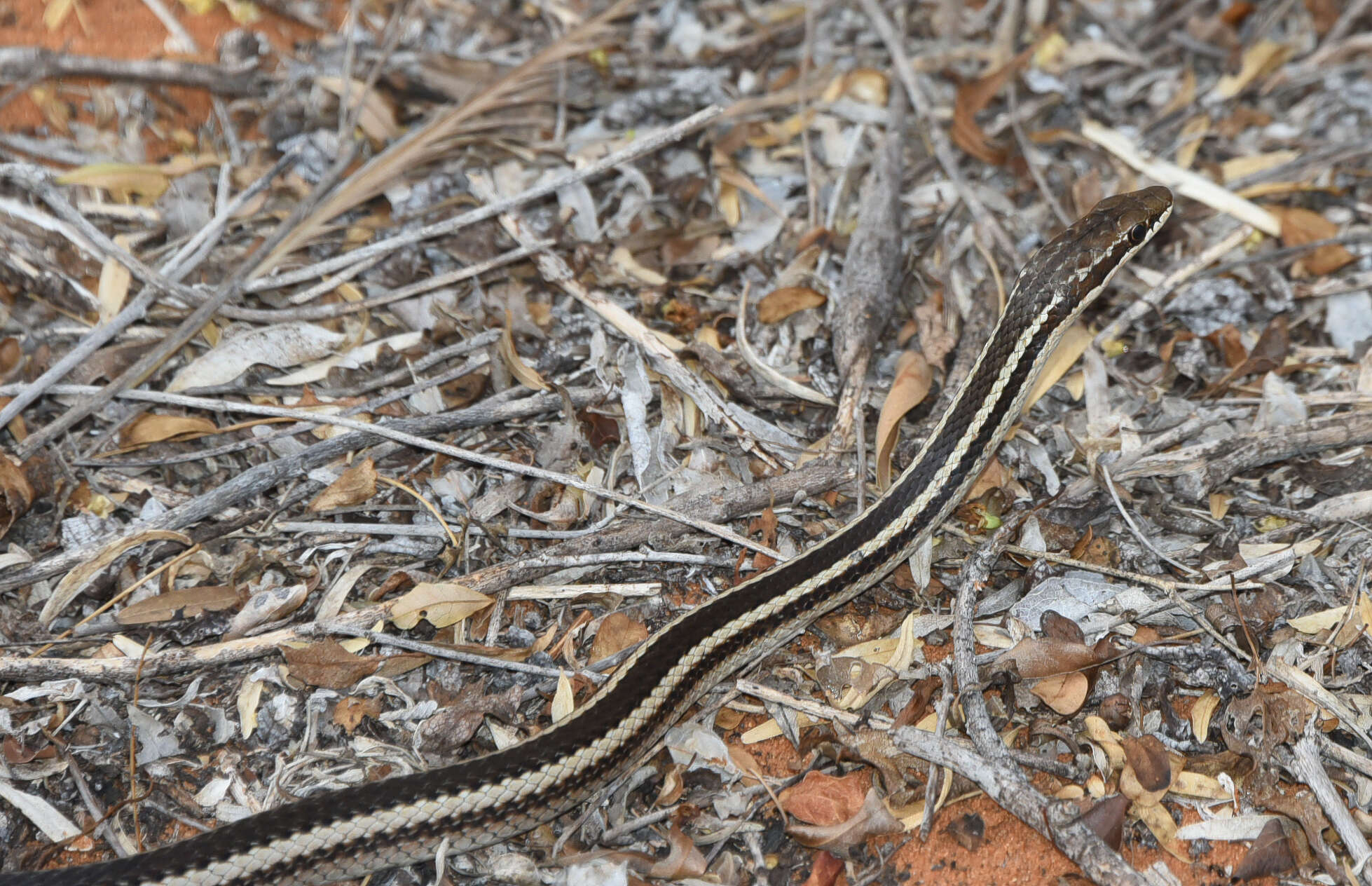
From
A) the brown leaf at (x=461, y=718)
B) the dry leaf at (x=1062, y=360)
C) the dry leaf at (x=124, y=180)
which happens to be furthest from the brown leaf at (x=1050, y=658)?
the dry leaf at (x=124, y=180)

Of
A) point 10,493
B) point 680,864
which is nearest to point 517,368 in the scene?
point 10,493

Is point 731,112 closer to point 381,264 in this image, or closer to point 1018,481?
point 381,264

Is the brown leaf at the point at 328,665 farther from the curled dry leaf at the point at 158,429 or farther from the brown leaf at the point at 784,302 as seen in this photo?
the brown leaf at the point at 784,302

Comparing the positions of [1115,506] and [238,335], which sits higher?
[238,335]

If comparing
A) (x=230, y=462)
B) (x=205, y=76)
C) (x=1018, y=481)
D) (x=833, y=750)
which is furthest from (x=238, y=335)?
(x=1018, y=481)

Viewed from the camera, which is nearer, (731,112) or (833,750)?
(833,750)

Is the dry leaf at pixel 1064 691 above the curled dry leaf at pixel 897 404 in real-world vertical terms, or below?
below

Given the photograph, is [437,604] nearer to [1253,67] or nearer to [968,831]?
[968,831]
